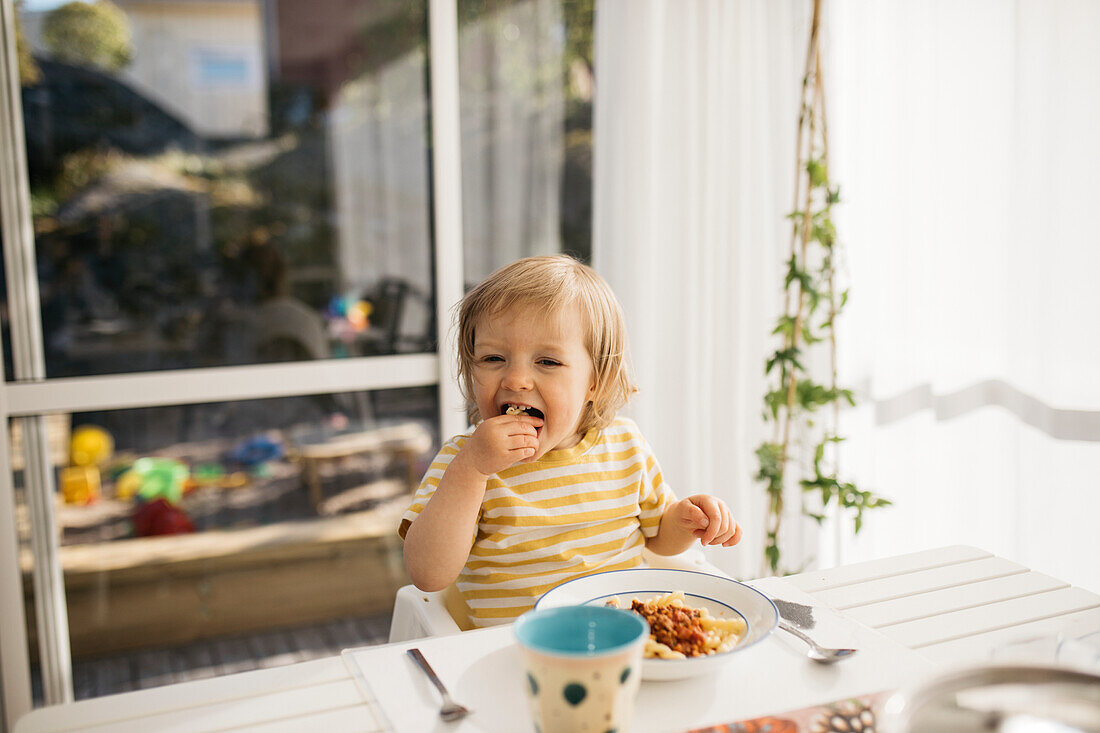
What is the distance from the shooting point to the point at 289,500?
247cm

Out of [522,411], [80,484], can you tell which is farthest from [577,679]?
[80,484]

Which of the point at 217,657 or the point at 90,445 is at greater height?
the point at 90,445

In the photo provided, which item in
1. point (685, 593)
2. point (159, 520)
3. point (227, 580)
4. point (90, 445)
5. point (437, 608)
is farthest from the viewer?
point (227, 580)

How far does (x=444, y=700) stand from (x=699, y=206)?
2.00 metres

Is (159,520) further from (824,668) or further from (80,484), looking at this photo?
(824,668)

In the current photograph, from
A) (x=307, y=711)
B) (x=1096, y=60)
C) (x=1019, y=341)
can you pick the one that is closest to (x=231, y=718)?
(x=307, y=711)

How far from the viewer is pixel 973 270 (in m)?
2.40

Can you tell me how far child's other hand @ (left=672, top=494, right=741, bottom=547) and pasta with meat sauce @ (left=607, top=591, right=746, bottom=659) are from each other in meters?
0.27

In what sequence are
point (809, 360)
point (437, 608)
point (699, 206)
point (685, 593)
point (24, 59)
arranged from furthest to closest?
1. point (809, 360)
2. point (699, 206)
3. point (24, 59)
4. point (437, 608)
5. point (685, 593)

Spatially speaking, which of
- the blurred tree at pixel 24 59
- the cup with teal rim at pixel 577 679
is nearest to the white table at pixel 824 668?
the cup with teal rim at pixel 577 679

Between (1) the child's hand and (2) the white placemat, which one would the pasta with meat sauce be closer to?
(2) the white placemat

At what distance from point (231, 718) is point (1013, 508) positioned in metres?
2.22

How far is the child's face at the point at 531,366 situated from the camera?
1.25m

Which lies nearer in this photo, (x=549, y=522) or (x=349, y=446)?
(x=549, y=522)
